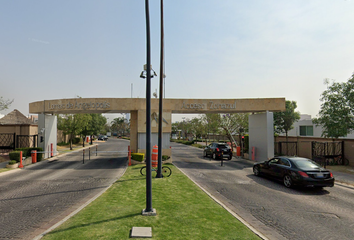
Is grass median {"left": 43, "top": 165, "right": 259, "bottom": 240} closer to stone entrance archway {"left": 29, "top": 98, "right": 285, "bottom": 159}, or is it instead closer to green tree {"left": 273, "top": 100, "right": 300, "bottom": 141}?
stone entrance archway {"left": 29, "top": 98, "right": 285, "bottom": 159}

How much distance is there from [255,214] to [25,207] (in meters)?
7.47

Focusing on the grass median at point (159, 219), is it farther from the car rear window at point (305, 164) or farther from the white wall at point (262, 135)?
the white wall at point (262, 135)

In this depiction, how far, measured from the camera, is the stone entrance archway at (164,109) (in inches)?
745

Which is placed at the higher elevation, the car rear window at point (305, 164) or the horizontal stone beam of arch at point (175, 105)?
the horizontal stone beam of arch at point (175, 105)

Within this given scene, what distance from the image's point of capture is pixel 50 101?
67.9 ft

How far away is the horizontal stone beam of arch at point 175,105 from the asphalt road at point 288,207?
8.19 metres

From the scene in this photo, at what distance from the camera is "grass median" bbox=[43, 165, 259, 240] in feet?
17.3

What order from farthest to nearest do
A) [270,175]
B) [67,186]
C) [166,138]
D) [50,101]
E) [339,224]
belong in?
[50,101] → [166,138] → [270,175] → [67,186] → [339,224]

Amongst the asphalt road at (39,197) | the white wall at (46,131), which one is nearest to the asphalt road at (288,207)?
the asphalt road at (39,197)

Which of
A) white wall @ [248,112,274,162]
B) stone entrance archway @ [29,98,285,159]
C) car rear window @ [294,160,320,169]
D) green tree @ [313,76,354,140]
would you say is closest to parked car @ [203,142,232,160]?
white wall @ [248,112,274,162]

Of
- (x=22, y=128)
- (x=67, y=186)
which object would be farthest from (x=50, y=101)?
(x=67, y=186)

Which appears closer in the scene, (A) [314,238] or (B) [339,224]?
(A) [314,238]

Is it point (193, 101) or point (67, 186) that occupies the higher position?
point (193, 101)

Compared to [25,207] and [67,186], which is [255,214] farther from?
[67,186]
